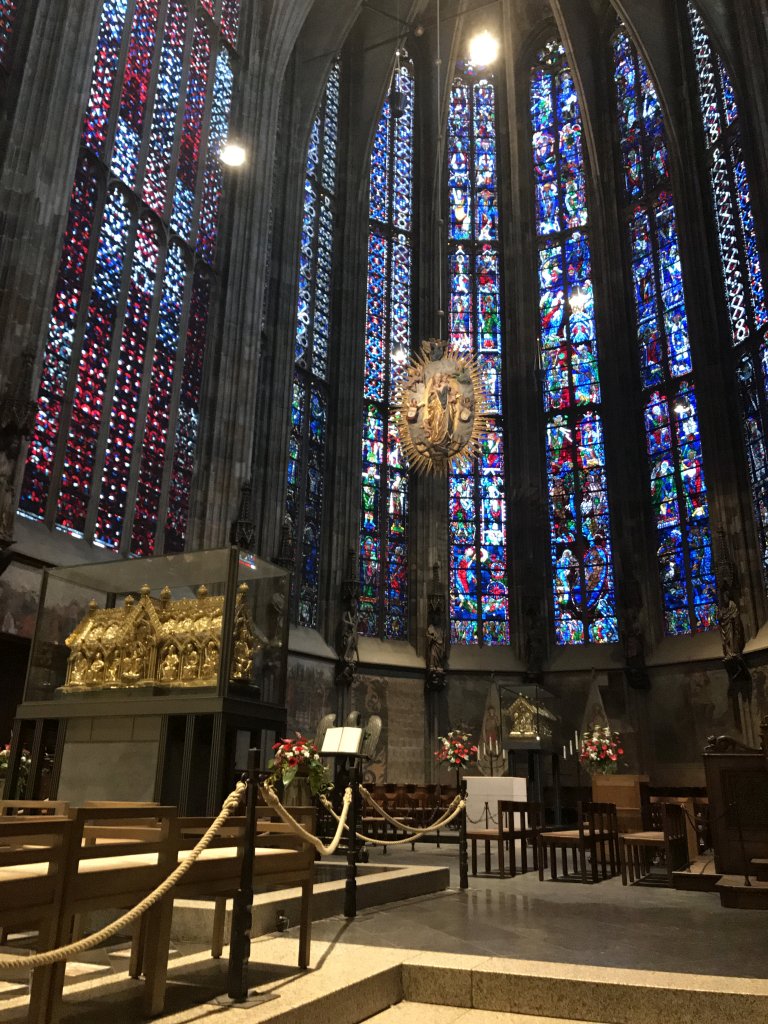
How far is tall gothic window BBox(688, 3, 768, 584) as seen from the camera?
18.6m

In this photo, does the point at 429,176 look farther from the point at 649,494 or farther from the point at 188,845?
the point at 188,845

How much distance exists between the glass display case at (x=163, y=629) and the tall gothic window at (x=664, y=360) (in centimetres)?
1367

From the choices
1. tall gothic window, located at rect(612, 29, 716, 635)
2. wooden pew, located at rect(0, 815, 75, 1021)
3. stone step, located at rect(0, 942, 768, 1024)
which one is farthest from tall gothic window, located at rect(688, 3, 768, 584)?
wooden pew, located at rect(0, 815, 75, 1021)

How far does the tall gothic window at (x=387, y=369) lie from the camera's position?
22.3 meters

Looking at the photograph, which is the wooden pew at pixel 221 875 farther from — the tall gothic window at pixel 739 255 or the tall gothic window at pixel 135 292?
the tall gothic window at pixel 739 255

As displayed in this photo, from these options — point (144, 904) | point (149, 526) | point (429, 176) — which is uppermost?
point (429, 176)

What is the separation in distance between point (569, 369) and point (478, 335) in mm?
3046

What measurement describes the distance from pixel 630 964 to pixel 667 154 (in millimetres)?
22639

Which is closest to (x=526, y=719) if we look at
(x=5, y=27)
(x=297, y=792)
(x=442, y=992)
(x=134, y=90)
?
(x=297, y=792)

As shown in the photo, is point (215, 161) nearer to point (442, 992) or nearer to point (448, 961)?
point (448, 961)

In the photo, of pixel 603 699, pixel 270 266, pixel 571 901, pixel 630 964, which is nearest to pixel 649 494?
pixel 603 699

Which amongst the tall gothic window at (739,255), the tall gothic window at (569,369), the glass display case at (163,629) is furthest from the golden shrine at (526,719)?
the glass display case at (163,629)

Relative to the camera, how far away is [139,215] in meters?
16.7

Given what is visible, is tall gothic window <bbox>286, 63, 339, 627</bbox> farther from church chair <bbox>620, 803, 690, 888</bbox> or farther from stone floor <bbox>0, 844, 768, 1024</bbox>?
stone floor <bbox>0, 844, 768, 1024</bbox>
